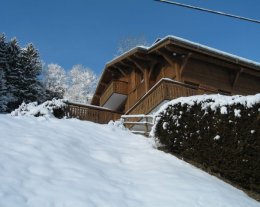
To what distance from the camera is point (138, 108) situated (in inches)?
747

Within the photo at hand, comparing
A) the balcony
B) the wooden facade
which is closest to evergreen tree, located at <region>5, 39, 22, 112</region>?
the balcony

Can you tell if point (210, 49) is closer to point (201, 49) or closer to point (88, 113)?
point (201, 49)

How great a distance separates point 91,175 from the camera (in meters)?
7.58

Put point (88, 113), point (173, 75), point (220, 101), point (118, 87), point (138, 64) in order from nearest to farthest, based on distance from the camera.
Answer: point (220, 101) → point (88, 113) → point (173, 75) → point (138, 64) → point (118, 87)

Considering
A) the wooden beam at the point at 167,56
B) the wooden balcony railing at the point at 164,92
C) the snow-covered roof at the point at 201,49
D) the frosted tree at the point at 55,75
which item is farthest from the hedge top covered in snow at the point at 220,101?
the frosted tree at the point at 55,75

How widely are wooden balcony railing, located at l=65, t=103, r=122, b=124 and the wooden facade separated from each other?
5.11 ft

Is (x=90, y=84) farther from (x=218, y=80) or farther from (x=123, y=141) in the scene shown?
(x=123, y=141)

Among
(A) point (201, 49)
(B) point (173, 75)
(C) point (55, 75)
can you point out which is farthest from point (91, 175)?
(C) point (55, 75)

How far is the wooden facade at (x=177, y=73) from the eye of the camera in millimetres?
17906

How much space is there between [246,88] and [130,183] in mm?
17406

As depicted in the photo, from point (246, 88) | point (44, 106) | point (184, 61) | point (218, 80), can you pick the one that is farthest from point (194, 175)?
point (246, 88)

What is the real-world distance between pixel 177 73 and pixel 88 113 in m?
5.02

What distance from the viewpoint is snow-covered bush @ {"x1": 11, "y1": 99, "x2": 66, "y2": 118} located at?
1600 cm

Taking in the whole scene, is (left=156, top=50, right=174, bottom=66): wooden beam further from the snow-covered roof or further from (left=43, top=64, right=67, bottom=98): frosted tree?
(left=43, top=64, right=67, bottom=98): frosted tree
